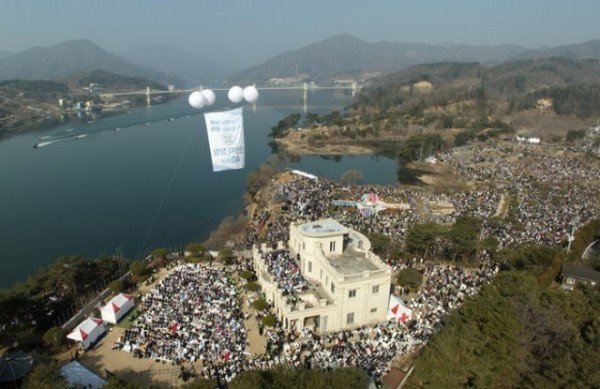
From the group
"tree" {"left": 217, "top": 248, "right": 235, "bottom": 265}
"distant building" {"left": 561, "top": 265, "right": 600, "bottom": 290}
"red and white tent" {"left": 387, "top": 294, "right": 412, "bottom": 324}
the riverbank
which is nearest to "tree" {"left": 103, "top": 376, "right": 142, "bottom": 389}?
"red and white tent" {"left": 387, "top": 294, "right": 412, "bottom": 324}

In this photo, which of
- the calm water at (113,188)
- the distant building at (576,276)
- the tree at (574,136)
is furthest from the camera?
the tree at (574,136)

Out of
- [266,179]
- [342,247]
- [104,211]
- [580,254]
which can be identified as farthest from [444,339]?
[104,211]

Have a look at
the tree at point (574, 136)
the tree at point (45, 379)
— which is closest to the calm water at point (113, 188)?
the tree at point (45, 379)

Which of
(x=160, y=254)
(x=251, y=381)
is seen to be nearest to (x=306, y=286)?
(x=251, y=381)

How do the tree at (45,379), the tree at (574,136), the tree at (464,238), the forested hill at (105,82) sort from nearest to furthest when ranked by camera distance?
the tree at (45,379) → the tree at (464,238) → the tree at (574,136) → the forested hill at (105,82)

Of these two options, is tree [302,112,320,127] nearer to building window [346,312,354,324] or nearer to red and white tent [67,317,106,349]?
building window [346,312,354,324]

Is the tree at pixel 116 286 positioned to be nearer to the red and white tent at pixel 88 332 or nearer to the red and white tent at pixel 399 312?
the red and white tent at pixel 88 332
